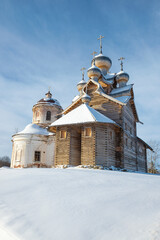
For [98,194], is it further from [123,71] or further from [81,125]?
[123,71]

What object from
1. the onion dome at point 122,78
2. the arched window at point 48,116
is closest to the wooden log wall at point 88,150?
the onion dome at point 122,78

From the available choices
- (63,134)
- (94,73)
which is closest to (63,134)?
(63,134)

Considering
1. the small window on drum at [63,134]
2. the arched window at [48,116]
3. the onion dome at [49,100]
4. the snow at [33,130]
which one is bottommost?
the small window on drum at [63,134]

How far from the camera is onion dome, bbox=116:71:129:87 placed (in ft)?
72.4

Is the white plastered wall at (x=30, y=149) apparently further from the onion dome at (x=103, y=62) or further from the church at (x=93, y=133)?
the onion dome at (x=103, y=62)

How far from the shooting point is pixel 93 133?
14.1 meters

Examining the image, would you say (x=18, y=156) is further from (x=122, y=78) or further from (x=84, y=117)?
(x=122, y=78)

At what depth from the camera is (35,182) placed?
478cm

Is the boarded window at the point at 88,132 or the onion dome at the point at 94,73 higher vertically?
the onion dome at the point at 94,73

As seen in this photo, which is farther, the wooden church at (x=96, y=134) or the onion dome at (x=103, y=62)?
the onion dome at (x=103, y=62)

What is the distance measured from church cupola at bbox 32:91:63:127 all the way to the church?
208mm

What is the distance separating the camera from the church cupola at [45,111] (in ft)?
88.2

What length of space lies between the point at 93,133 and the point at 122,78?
10.8 m

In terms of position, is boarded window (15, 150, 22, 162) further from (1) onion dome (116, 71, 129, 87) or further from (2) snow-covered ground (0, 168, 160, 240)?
(2) snow-covered ground (0, 168, 160, 240)
